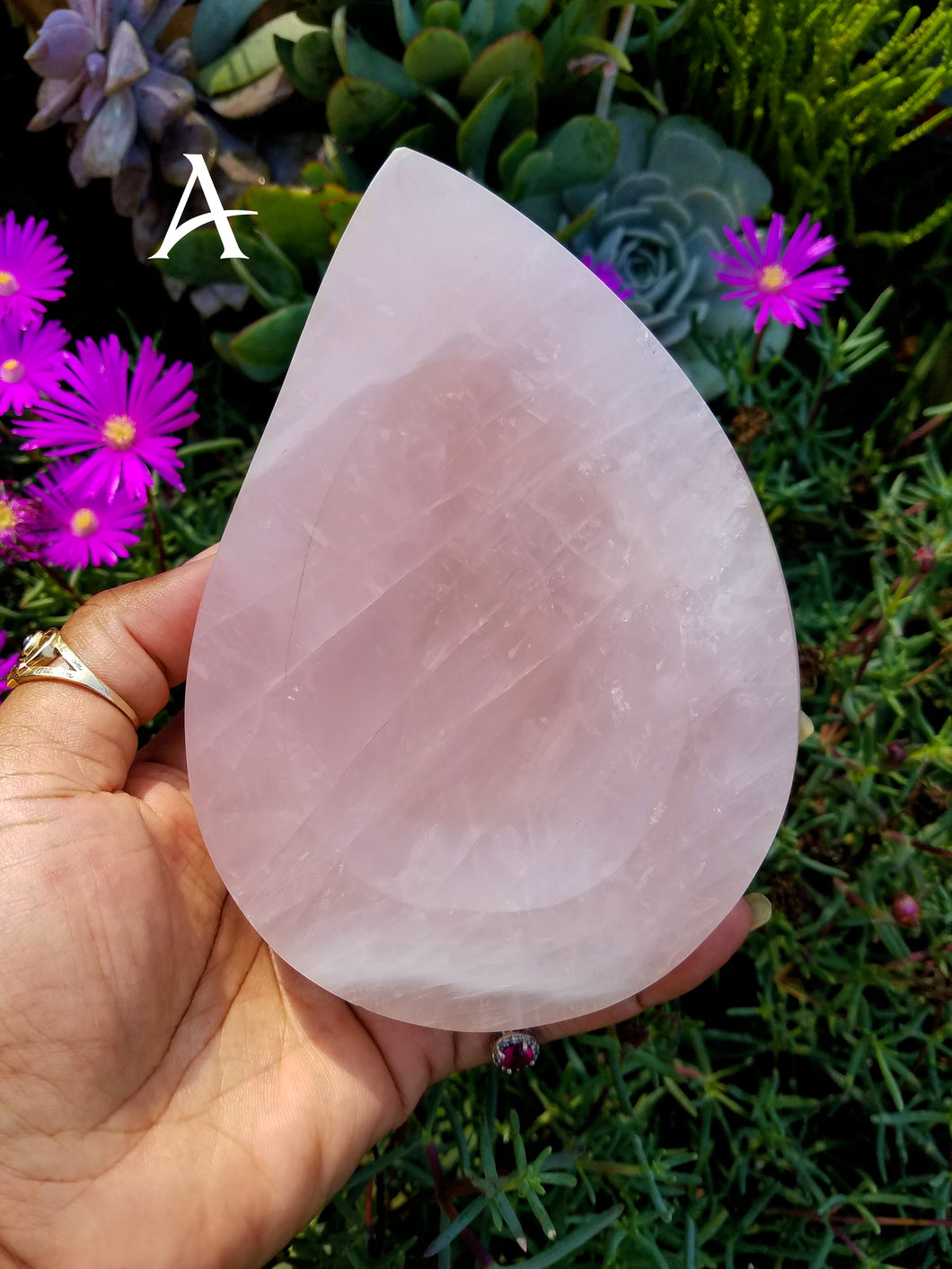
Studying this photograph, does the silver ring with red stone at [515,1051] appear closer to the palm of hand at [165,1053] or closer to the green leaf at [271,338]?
the palm of hand at [165,1053]

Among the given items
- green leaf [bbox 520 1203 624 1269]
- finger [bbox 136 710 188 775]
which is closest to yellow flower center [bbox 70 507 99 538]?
finger [bbox 136 710 188 775]

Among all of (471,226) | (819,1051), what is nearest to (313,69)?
(471,226)

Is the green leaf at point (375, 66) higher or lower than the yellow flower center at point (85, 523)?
higher

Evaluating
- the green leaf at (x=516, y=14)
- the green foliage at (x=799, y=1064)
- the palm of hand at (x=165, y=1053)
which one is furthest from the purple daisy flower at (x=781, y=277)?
the palm of hand at (x=165, y=1053)

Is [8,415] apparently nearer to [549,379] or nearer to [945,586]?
[549,379]

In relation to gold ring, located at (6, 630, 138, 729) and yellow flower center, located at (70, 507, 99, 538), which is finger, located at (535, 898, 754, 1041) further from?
yellow flower center, located at (70, 507, 99, 538)
